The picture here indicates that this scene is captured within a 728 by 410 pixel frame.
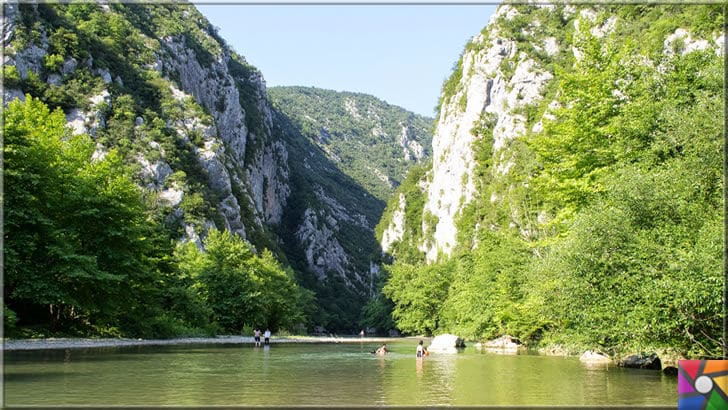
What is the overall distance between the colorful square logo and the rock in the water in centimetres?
2505

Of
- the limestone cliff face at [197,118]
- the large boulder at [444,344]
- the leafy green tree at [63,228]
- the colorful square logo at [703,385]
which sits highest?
the limestone cliff face at [197,118]

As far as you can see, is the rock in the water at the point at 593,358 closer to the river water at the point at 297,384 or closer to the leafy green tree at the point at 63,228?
the river water at the point at 297,384

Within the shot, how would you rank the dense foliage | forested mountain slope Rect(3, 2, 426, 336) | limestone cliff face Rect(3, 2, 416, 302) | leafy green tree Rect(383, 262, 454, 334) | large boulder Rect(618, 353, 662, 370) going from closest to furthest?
1. large boulder Rect(618, 353, 662, 370)
2. the dense foliage
3. forested mountain slope Rect(3, 2, 426, 336)
4. limestone cliff face Rect(3, 2, 416, 302)
5. leafy green tree Rect(383, 262, 454, 334)

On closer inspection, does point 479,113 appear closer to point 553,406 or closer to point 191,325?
point 191,325

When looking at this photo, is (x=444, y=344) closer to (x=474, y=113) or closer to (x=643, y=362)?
(x=643, y=362)

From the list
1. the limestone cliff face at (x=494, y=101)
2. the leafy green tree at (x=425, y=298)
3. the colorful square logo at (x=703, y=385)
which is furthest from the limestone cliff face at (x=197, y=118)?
the colorful square logo at (x=703, y=385)

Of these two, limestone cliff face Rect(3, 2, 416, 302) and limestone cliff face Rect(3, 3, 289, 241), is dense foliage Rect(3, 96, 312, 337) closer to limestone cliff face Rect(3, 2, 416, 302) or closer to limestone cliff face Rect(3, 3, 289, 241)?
limestone cliff face Rect(3, 3, 289, 241)

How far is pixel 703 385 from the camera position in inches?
301

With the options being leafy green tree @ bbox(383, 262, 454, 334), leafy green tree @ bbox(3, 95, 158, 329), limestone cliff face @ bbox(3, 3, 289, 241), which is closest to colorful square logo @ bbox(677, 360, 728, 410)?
leafy green tree @ bbox(3, 95, 158, 329)

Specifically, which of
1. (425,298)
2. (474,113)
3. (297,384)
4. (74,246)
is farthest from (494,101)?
(297,384)

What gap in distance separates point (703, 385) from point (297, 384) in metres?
13.7

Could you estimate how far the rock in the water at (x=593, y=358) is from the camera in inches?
1211

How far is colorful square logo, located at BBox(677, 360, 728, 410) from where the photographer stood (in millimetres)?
7551

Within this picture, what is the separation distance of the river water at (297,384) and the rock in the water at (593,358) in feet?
15.7
